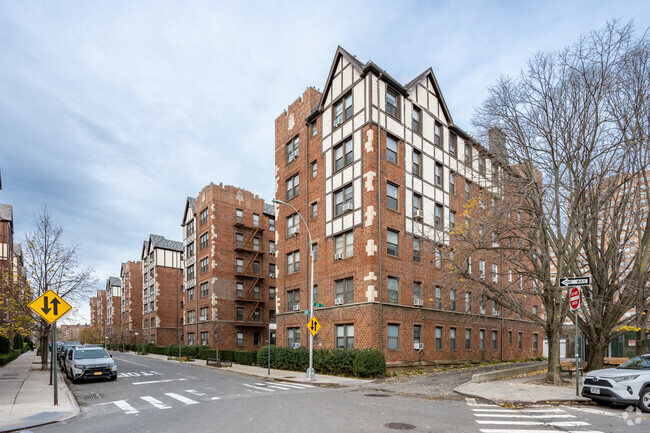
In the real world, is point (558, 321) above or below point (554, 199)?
below

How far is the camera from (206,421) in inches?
421

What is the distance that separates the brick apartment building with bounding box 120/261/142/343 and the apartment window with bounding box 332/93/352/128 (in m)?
61.6

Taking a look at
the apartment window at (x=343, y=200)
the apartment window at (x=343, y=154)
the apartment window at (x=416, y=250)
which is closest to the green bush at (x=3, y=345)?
the apartment window at (x=343, y=200)

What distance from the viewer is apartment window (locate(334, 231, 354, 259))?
90.7ft

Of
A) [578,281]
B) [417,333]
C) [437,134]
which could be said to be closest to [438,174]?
[437,134]

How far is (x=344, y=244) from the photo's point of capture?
28.3 meters

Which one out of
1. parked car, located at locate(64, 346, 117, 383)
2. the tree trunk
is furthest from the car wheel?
parked car, located at locate(64, 346, 117, 383)

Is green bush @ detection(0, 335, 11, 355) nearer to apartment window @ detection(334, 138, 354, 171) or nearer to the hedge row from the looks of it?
the hedge row

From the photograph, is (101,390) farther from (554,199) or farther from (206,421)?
(554,199)

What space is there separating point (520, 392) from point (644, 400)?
4.84 m

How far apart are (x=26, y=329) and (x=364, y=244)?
23.8m

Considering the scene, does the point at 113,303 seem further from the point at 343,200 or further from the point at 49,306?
the point at 49,306

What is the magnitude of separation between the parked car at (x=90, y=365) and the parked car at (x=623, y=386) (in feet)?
66.2

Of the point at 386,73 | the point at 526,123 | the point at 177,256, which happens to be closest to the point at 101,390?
the point at 526,123
